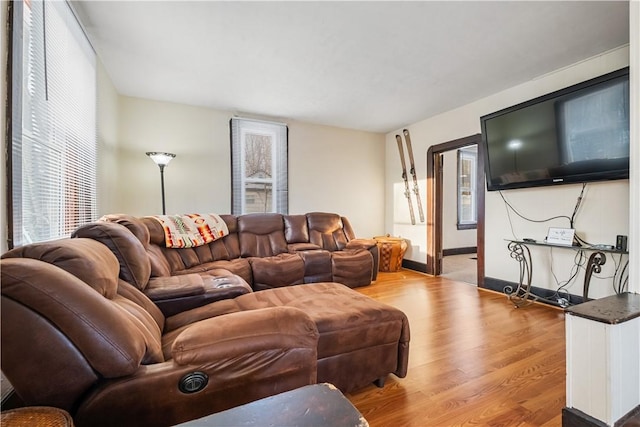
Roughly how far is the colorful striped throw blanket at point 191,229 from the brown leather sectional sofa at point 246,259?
7 centimetres

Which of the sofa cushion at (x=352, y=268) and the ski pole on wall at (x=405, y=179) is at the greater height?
the ski pole on wall at (x=405, y=179)

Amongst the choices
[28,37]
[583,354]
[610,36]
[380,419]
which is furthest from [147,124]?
[610,36]

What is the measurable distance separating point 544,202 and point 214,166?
4.16m

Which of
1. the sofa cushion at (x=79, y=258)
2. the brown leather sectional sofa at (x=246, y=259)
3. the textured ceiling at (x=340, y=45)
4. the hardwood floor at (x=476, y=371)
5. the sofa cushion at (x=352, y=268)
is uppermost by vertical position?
the textured ceiling at (x=340, y=45)

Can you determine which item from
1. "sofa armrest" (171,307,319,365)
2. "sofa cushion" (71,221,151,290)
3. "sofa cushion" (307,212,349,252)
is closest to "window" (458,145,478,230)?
"sofa cushion" (307,212,349,252)

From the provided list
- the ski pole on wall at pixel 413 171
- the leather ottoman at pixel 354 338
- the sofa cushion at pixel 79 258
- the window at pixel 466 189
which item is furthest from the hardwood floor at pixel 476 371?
the window at pixel 466 189

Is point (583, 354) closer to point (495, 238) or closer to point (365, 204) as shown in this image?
point (495, 238)

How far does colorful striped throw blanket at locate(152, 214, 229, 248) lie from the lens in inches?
116

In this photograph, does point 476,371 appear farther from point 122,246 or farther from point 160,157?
point 160,157

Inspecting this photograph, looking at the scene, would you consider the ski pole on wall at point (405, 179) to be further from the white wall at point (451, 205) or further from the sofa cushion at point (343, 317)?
the sofa cushion at point (343, 317)

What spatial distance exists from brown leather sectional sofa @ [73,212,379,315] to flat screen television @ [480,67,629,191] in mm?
1960

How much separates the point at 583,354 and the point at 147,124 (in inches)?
180

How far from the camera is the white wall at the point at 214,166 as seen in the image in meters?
3.57

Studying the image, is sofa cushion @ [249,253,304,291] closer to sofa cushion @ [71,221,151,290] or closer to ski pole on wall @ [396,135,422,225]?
sofa cushion @ [71,221,151,290]
